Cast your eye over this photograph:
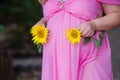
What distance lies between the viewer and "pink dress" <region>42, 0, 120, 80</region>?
302cm

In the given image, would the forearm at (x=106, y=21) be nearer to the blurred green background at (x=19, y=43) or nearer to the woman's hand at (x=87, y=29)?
the woman's hand at (x=87, y=29)

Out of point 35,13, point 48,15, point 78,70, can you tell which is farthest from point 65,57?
point 35,13

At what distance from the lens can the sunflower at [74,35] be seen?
2.95m

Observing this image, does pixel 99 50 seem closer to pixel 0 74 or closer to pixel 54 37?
pixel 54 37

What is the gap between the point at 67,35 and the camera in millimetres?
2986

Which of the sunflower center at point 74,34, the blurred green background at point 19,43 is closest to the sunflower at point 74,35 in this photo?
the sunflower center at point 74,34

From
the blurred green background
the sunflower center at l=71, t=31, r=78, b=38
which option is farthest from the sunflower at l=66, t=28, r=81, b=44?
the blurred green background

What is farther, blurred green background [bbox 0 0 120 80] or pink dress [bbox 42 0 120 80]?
blurred green background [bbox 0 0 120 80]

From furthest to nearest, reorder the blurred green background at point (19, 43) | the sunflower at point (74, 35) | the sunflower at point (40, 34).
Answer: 1. the blurred green background at point (19, 43)
2. the sunflower at point (40, 34)
3. the sunflower at point (74, 35)

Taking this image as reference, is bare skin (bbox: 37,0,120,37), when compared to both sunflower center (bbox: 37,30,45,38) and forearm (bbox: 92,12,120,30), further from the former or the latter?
sunflower center (bbox: 37,30,45,38)

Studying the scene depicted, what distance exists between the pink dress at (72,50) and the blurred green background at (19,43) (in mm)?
2757

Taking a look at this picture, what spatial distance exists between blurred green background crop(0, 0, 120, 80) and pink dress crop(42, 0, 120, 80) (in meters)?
2.76

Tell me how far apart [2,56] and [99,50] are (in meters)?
2.90

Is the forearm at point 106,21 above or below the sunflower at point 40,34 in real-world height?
above
